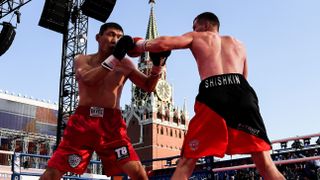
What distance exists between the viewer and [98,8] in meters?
16.1

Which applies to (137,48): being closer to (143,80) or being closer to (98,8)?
(143,80)

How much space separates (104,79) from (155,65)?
1.56 feet

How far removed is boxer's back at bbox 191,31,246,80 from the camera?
2.85 meters

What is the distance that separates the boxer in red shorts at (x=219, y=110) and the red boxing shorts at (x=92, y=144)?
2.54 ft

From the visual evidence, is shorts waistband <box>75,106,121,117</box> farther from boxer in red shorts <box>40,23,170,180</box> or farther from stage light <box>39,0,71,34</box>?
stage light <box>39,0,71,34</box>

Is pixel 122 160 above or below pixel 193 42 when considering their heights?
below

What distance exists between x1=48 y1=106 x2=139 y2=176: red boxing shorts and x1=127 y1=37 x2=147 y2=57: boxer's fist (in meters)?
0.58

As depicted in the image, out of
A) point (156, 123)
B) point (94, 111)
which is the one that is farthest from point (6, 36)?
point (156, 123)

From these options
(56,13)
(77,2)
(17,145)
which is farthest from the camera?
(17,145)

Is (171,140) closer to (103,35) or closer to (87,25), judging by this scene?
(87,25)

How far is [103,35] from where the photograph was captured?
11.5 ft

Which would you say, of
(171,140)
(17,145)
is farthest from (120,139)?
(171,140)

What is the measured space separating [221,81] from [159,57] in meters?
0.63

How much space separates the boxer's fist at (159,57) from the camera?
3.16 metres
